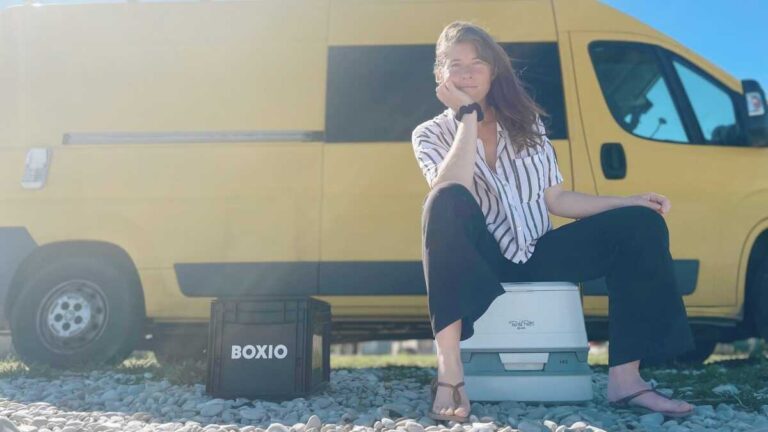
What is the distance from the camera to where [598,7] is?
16.5 ft

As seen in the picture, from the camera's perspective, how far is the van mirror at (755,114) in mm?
4715

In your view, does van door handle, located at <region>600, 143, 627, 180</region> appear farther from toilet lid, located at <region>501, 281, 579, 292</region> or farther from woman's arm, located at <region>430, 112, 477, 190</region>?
woman's arm, located at <region>430, 112, 477, 190</region>

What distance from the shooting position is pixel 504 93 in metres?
3.15

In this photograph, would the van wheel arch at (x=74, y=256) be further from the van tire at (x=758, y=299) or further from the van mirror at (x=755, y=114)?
the van mirror at (x=755, y=114)

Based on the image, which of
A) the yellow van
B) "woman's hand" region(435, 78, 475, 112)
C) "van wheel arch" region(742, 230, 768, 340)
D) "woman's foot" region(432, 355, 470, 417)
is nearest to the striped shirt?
"woman's hand" region(435, 78, 475, 112)

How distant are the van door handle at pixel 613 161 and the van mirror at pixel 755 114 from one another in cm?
81

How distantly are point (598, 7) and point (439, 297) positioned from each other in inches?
123

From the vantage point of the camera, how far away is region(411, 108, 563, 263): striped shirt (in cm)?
305

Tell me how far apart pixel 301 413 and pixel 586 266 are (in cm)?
133

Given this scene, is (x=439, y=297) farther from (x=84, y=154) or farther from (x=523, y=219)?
(x=84, y=154)

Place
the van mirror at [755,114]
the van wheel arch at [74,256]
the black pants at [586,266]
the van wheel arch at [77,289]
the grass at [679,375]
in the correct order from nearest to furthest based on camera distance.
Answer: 1. the black pants at [586,266]
2. the grass at [679,375]
3. the van mirror at [755,114]
4. the van wheel arch at [77,289]
5. the van wheel arch at [74,256]

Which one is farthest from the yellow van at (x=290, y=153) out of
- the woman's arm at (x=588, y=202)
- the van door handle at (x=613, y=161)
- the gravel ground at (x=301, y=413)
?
the woman's arm at (x=588, y=202)

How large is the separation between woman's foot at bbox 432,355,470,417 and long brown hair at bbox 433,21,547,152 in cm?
99

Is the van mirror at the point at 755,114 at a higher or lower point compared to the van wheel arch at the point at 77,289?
higher
